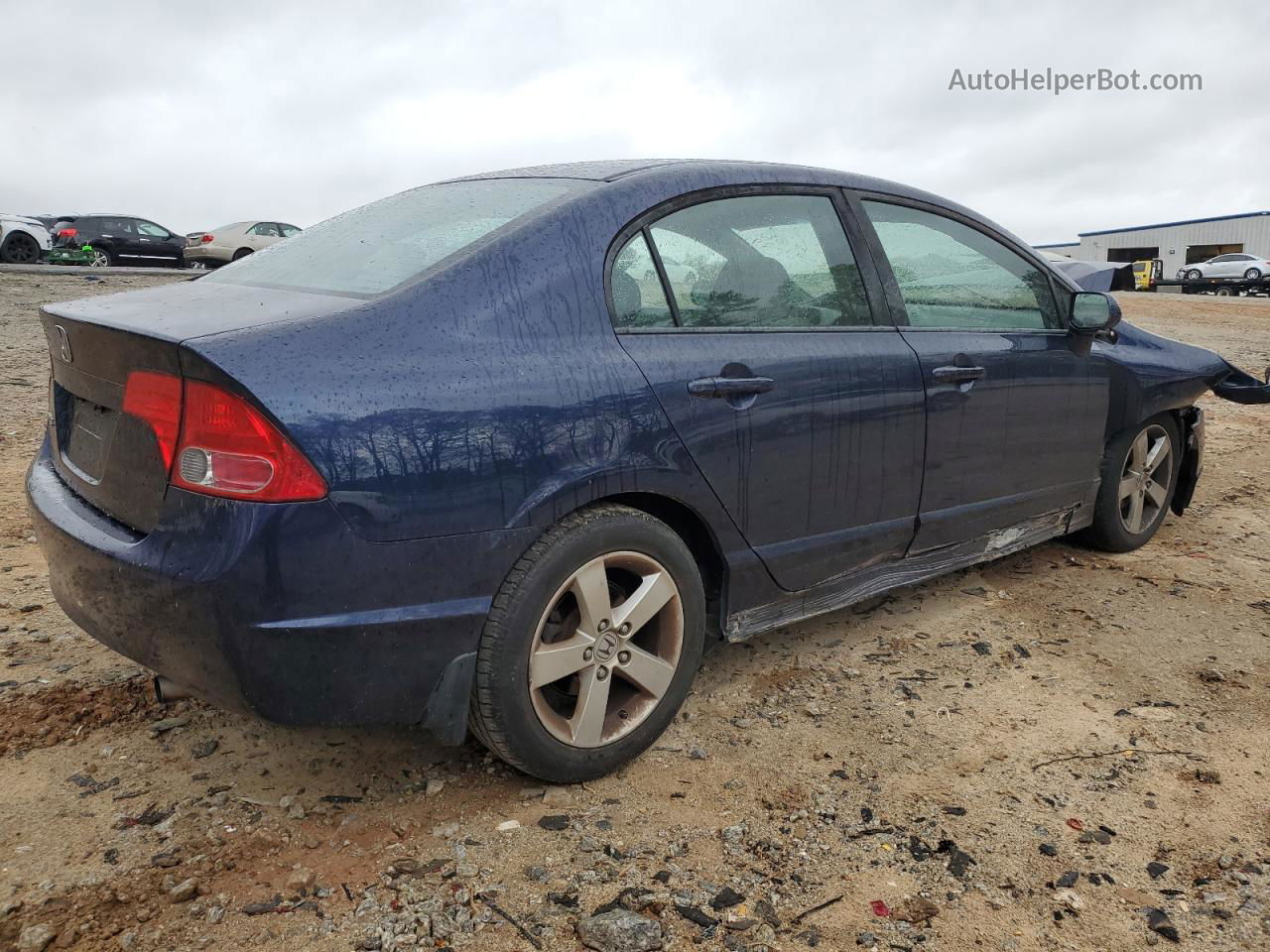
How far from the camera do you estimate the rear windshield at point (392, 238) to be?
255 centimetres

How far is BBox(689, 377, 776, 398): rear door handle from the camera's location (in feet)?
8.71

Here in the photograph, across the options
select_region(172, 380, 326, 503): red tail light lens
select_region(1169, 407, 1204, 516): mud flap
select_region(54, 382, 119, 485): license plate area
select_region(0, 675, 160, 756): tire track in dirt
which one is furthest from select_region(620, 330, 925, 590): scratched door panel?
select_region(1169, 407, 1204, 516): mud flap

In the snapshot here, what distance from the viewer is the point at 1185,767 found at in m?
2.75

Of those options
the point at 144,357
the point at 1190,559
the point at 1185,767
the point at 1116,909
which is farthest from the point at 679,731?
the point at 1190,559

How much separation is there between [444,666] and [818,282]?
66.3 inches

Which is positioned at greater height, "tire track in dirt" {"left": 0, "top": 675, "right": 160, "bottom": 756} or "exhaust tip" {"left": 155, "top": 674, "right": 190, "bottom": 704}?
"exhaust tip" {"left": 155, "top": 674, "right": 190, "bottom": 704}

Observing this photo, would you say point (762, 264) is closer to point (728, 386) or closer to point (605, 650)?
point (728, 386)

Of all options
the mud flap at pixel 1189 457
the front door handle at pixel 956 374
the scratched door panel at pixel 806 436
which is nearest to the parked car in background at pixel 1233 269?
the mud flap at pixel 1189 457

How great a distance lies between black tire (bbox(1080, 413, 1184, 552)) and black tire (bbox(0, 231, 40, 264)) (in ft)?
78.1

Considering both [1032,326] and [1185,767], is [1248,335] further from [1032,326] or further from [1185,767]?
[1185,767]

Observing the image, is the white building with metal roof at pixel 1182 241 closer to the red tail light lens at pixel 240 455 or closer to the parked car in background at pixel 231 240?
the parked car in background at pixel 231 240

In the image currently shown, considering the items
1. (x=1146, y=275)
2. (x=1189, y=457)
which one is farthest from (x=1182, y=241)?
(x=1189, y=457)

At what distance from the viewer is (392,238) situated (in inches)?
110

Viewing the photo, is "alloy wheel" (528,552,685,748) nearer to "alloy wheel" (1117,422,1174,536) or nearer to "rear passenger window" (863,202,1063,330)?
"rear passenger window" (863,202,1063,330)
